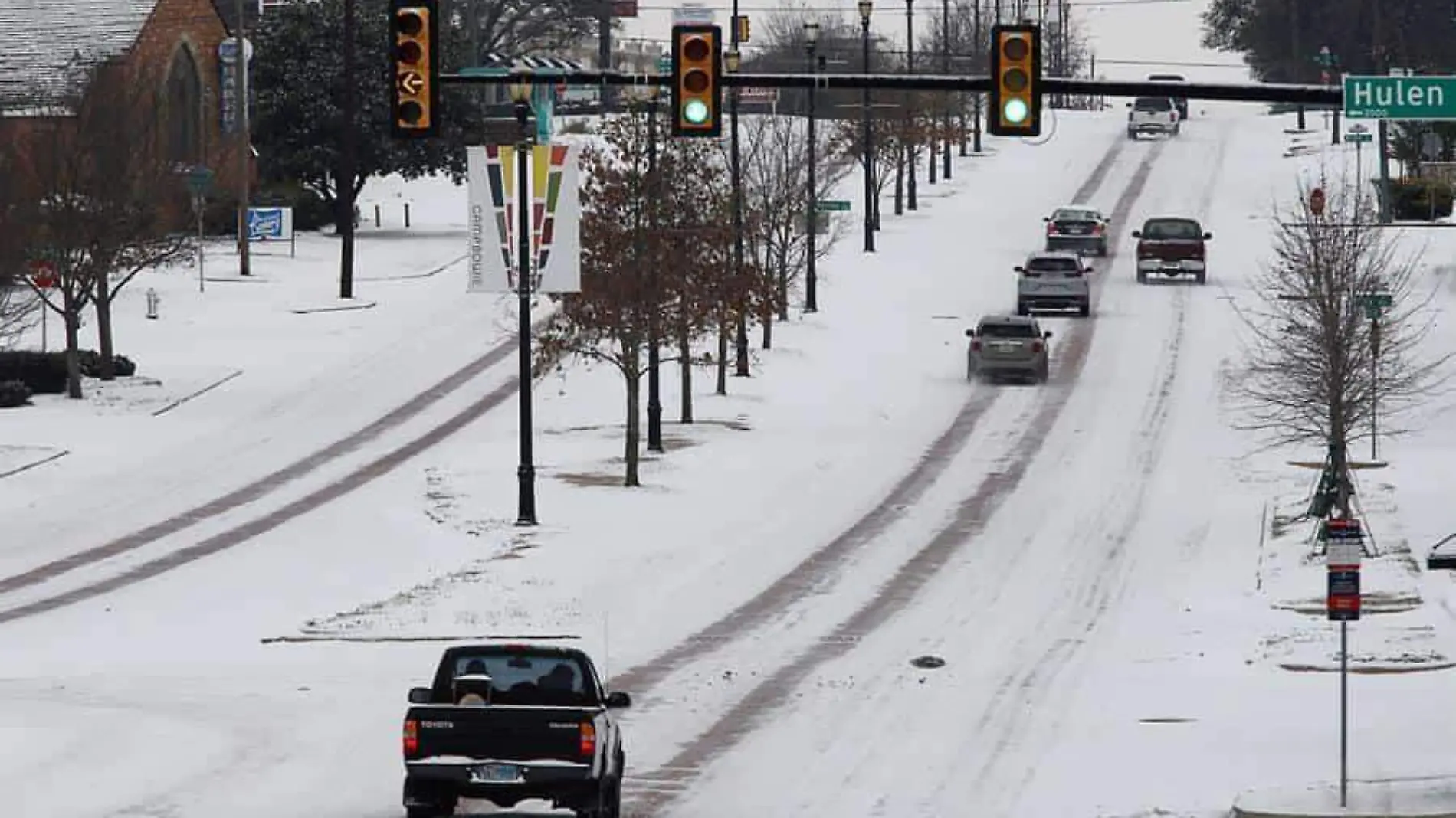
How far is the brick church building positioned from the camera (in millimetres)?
84000

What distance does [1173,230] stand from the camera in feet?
251

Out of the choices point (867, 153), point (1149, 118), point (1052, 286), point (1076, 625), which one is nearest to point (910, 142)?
point (867, 153)

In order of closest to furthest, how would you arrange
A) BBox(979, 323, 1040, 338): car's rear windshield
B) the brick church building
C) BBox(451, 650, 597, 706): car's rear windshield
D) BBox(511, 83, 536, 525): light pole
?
1. BBox(451, 650, 597, 706): car's rear windshield
2. BBox(511, 83, 536, 525): light pole
3. BBox(979, 323, 1040, 338): car's rear windshield
4. the brick church building

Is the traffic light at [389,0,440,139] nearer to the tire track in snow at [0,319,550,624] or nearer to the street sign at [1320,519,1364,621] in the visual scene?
the street sign at [1320,519,1364,621]

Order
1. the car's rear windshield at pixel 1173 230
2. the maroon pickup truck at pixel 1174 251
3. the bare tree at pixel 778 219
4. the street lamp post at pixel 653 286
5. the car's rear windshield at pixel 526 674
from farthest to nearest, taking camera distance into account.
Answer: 1. the car's rear windshield at pixel 1173 230
2. the maroon pickup truck at pixel 1174 251
3. the bare tree at pixel 778 219
4. the street lamp post at pixel 653 286
5. the car's rear windshield at pixel 526 674

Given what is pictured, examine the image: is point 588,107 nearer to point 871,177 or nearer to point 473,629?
point 871,177

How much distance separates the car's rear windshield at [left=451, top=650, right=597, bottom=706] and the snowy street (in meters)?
0.99

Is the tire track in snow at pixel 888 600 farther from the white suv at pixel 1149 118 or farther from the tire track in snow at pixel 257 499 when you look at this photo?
the white suv at pixel 1149 118

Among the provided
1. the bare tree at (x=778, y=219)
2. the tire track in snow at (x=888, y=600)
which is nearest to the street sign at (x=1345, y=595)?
the tire track in snow at (x=888, y=600)

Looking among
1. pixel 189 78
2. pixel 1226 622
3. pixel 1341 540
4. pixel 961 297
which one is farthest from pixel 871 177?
pixel 1341 540

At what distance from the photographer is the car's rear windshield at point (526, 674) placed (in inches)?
874

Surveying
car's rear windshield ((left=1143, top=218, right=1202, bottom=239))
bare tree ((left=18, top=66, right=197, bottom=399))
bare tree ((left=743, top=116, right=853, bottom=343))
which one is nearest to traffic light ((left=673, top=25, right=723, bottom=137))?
bare tree ((left=743, top=116, right=853, bottom=343))

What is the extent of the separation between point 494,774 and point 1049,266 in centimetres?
5102

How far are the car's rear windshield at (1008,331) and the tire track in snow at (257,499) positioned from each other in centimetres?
1083
